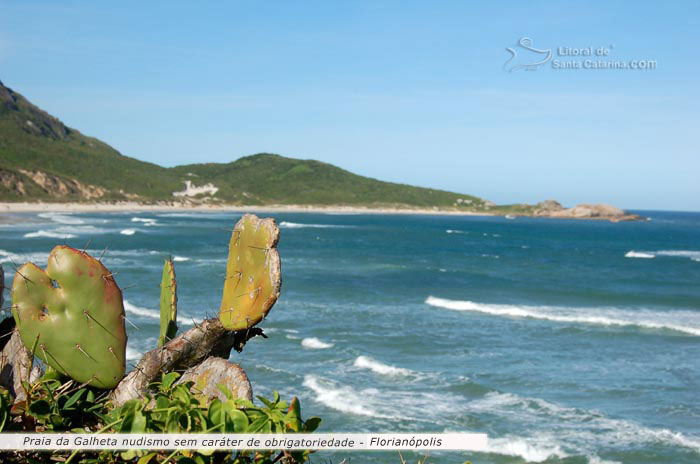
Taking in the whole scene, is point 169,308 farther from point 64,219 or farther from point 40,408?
point 64,219

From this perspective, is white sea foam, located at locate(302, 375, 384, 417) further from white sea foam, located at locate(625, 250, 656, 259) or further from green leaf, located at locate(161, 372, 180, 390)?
white sea foam, located at locate(625, 250, 656, 259)

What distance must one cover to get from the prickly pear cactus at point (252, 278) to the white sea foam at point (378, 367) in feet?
35.5

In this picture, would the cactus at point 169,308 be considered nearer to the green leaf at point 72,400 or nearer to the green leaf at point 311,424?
the green leaf at point 72,400

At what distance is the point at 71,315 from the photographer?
2789mm

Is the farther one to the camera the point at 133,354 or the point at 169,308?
the point at 133,354

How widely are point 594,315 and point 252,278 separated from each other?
73.5 ft

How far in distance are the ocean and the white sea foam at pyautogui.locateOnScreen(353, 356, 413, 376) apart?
0.07 meters

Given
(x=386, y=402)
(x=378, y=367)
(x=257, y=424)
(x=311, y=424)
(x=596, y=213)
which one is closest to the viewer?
(x=257, y=424)

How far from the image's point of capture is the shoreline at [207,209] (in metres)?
78.4

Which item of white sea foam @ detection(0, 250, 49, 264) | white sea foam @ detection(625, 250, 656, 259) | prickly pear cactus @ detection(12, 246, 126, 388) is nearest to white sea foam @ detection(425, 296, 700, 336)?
white sea foam @ detection(0, 250, 49, 264)

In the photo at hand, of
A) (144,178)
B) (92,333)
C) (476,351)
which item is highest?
(144,178)

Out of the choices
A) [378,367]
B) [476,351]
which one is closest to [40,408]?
[378,367]
